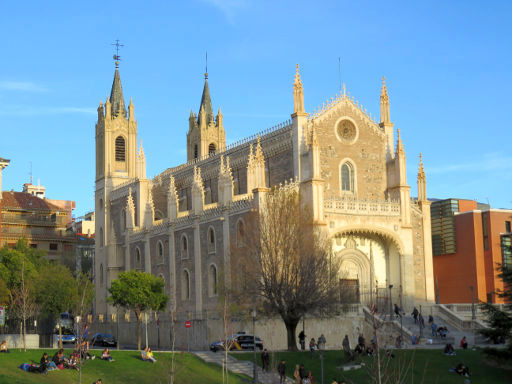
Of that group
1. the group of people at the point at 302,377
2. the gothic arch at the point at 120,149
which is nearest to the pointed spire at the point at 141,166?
the gothic arch at the point at 120,149

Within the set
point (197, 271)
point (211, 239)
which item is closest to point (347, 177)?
point (211, 239)

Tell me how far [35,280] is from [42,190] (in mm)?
73410

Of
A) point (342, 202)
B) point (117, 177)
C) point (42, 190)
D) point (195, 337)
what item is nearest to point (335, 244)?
point (342, 202)

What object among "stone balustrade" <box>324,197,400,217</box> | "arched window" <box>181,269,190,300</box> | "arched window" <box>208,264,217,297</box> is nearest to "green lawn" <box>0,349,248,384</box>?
"stone balustrade" <box>324,197,400,217</box>

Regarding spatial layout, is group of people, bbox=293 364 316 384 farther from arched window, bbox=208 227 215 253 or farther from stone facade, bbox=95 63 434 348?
arched window, bbox=208 227 215 253

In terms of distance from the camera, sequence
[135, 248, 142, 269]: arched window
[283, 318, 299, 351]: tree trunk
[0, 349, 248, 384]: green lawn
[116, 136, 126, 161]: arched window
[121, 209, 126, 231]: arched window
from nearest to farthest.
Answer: [0, 349, 248, 384]: green lawn
[283, 318, 299, 351]: tree trunk
[135, 248, 142, 269]: arched window
[121, 209, 126, 231]: arched window
[116, 136, 126, 161]: arched window

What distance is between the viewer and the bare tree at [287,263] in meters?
49.8

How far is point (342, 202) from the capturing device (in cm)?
5972

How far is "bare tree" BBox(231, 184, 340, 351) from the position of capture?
49844 millimetres

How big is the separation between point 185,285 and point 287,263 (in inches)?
767

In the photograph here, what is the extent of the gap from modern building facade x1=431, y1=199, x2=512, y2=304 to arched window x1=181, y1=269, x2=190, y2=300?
20504 mm

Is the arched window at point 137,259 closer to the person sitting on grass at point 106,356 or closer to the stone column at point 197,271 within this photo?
the stone column at point 197,271

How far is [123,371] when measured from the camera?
41.9 m

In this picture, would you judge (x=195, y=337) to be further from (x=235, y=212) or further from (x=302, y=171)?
A: (x=302, y=171)
